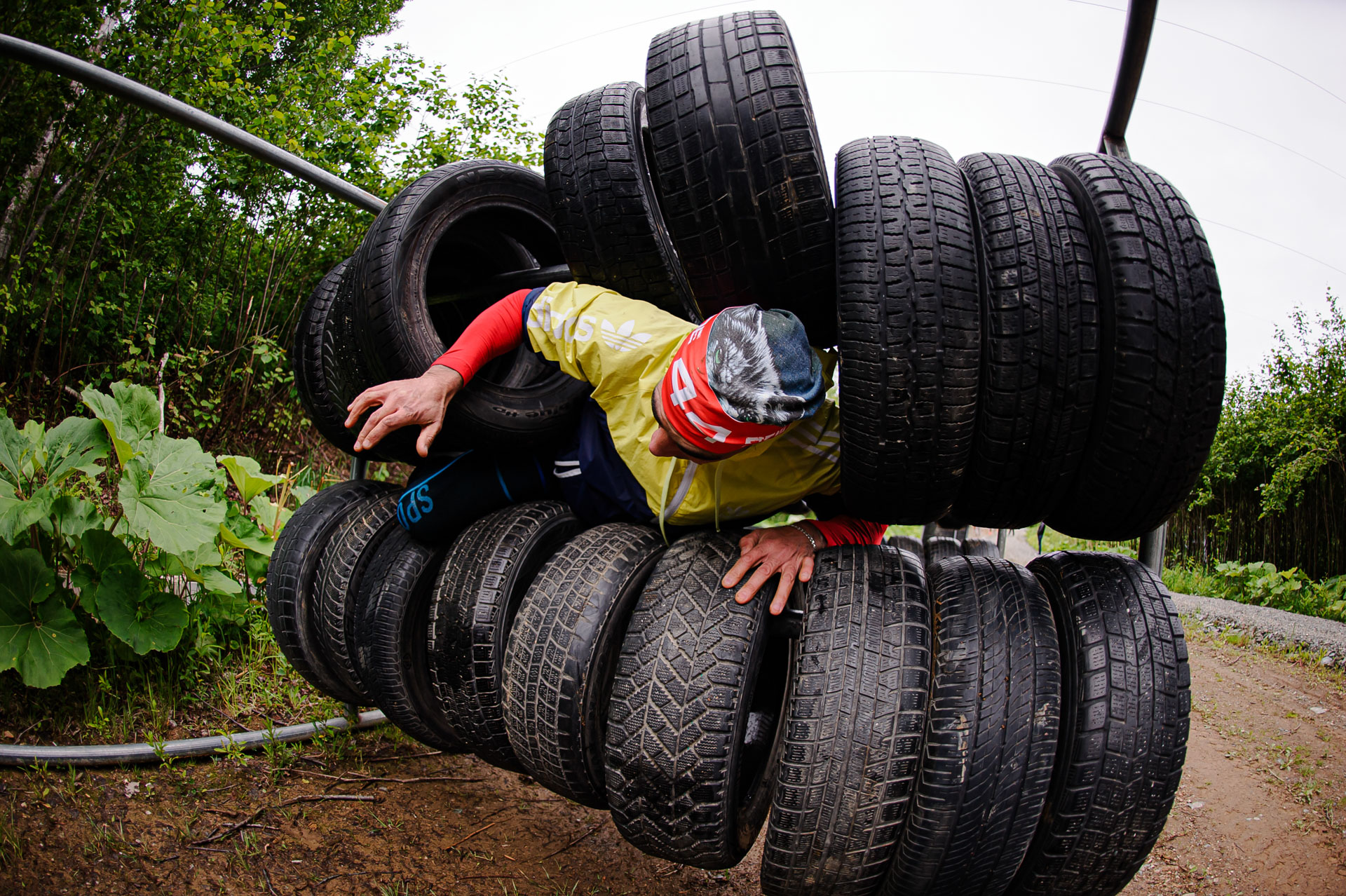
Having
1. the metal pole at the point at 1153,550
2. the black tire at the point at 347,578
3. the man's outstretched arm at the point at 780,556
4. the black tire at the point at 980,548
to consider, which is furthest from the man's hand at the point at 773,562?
the black tire at the point at 980,548

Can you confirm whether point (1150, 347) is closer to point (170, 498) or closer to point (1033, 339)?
point (1033, 339)

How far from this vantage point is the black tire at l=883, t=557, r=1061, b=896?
4.77 ft

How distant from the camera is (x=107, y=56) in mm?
5465

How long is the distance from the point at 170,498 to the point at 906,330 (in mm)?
2551

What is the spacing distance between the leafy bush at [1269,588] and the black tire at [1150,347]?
5.60 meters

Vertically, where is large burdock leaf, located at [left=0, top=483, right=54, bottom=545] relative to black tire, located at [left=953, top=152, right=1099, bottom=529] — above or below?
below

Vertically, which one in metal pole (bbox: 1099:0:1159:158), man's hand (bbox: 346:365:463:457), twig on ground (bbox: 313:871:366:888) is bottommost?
twig on ground (bbox: 313:871:366:888)

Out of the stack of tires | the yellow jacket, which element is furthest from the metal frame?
the yellow jacket

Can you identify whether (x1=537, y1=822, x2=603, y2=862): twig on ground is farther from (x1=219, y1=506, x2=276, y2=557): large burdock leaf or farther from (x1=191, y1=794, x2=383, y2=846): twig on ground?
(x1=219, y1=506, x2=276, y2=557): large burdock leaf

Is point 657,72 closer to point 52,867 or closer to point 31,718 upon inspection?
point 52,867

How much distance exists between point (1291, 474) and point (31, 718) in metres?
8.10

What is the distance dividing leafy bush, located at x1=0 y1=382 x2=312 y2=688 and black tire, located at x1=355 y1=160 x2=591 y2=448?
44.0 inches

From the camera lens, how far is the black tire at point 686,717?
152 cm

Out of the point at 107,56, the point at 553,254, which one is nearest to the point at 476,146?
the point at 107,56
